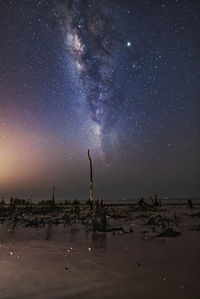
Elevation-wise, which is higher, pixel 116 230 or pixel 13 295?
pixel 116 230

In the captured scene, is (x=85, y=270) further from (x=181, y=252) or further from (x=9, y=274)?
(x=181, y=252)

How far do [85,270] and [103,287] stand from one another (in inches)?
60.8

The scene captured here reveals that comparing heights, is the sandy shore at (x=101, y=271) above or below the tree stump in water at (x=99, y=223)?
below

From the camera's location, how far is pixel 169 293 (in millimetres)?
5078

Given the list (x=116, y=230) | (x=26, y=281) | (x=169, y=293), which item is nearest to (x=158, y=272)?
(x=169, y=293)

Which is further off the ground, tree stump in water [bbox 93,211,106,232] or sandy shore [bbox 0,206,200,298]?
tree stump in water [bbox 93,211,106,232]

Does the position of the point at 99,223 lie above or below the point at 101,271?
above

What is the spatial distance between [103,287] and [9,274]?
244cm

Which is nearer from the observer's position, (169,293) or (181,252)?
(169,293)

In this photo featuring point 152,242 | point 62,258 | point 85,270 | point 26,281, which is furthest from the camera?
point 152,242

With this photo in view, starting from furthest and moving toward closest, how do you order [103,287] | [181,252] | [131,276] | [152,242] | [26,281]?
[152,242]
[181,252]
[131,276]
[26,281]
[103,287]

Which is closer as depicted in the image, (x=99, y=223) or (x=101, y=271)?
(x=101, y=271)

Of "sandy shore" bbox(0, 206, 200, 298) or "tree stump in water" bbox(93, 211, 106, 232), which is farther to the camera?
"tree stump in water" bbox(93, 211, 106, 232)

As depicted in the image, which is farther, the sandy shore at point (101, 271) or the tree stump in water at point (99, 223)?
the tree stump in water at point (99, 223)
